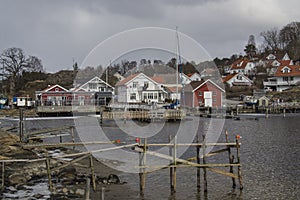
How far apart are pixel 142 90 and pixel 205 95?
40.2 ft

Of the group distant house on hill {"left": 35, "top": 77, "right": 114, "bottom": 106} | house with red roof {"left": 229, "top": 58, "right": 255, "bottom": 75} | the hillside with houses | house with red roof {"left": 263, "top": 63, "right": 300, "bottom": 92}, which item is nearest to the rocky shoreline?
the hillside with houses

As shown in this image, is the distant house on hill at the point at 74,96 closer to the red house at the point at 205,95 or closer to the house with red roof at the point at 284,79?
the red house at the point at 205,95

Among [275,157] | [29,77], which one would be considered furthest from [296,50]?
[275,157]

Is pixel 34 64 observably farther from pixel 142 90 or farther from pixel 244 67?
pixel 244 67

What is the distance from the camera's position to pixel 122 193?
14578mm

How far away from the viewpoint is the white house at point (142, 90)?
7119 cm

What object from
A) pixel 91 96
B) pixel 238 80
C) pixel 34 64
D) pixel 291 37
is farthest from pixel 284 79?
pixel 34 64

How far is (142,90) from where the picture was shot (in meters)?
71.1

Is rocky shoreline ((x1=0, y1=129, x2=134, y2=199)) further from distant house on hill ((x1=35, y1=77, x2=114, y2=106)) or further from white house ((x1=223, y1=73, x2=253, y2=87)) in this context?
white house ((x1=223, y1=73, x2=253, y2=87))

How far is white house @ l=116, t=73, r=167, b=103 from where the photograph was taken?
234ft

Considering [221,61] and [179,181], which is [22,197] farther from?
[221,61]

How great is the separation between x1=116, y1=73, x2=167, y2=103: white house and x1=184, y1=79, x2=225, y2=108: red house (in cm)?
632

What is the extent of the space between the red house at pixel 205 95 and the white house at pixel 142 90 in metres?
6.32

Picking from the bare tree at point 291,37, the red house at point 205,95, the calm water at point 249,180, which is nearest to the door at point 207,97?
the red house at point 205,95
